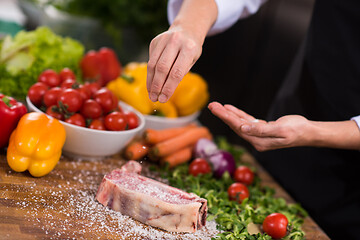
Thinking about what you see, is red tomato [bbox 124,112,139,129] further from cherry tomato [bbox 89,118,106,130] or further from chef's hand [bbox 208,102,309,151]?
chef's hand [bbox 208,102,309,151]

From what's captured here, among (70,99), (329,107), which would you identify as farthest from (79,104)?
(329,107)

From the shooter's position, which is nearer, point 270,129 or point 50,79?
point 270,129

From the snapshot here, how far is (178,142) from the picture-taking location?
209cm

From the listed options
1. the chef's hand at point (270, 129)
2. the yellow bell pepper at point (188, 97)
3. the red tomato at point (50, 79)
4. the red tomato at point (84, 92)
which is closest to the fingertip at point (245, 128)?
the chef's hand at point (270, 129)

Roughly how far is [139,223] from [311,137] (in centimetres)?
73

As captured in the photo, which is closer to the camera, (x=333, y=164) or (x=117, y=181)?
(x=117, y=181)

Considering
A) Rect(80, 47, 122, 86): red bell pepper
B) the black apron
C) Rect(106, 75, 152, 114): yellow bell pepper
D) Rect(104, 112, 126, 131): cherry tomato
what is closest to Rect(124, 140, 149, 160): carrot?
Rect(104, 112, 126, 131): cherry tomato

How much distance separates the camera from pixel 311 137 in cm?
152

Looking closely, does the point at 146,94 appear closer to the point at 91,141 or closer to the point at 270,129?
the point at 91,141

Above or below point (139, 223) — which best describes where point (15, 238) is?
above

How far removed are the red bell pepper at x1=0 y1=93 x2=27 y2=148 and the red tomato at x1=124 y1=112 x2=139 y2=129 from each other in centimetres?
46

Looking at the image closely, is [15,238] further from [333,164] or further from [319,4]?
[319,4]

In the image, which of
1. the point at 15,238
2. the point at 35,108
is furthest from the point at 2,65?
the point at 15,238

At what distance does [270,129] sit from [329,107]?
64 centimetres
